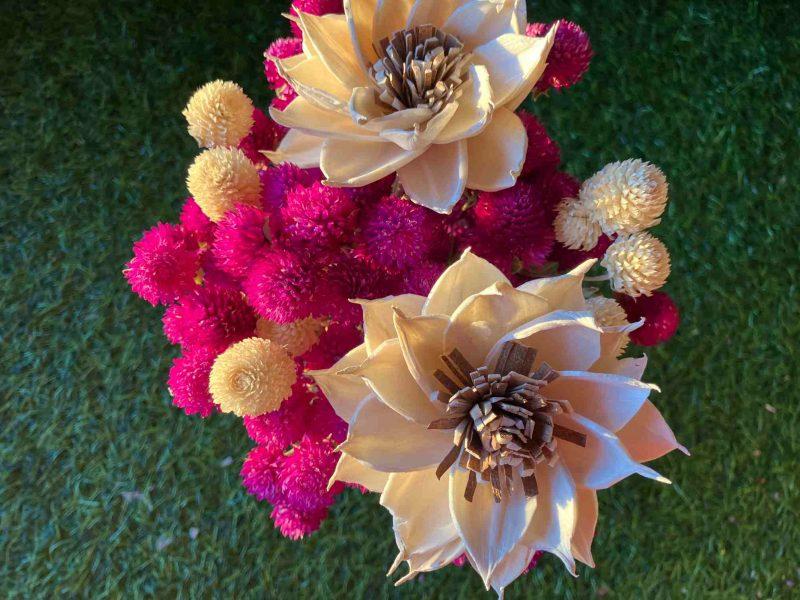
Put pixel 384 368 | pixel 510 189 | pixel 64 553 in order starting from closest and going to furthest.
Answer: pixel 384 368 < pixel 510 189 < pixel 64 553

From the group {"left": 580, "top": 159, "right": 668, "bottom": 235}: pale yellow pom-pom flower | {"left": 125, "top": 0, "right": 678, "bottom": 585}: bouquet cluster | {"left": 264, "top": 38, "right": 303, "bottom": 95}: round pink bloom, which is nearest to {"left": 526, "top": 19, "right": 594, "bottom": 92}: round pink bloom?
{"left": 125, "top": 0, "right": 678, "bottom": 585}: bouquet cluster

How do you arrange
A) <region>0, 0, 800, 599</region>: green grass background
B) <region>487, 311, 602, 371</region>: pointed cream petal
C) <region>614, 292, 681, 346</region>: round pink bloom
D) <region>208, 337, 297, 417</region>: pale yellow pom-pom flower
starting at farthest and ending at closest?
1. <region>0, 0, 800, 599</region>: green grass background
2. <region>614, 292, 681, 346</region>: round pink bloom
3. <region>208, 337, 297, 417</region>: pale yellow pom-pom flower
4. <region>487, 311, 602, 371</region>: pointed cream petal

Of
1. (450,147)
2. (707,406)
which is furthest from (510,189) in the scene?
(707,406)

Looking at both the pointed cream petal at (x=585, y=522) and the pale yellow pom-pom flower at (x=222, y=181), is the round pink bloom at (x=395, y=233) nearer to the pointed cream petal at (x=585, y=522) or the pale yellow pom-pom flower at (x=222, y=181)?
the pale yellow pom-pom flower at (x=222, y=181)

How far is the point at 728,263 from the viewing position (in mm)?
1057

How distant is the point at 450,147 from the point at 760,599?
2.98 feet

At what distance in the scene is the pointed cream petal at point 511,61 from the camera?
469 millimetres

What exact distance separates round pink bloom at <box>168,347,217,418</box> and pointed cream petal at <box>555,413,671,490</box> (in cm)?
31

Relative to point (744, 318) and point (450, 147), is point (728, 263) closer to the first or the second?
point (744, 318)

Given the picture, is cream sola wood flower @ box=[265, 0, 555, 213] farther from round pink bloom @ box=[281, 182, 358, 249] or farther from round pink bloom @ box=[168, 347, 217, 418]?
round pink bloom @ box=[168, 347, 217, 418]

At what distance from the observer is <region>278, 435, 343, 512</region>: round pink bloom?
0.57 metres

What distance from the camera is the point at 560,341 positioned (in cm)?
44

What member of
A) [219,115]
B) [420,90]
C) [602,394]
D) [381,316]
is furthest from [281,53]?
[602,394]

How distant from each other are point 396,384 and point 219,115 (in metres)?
0.32
